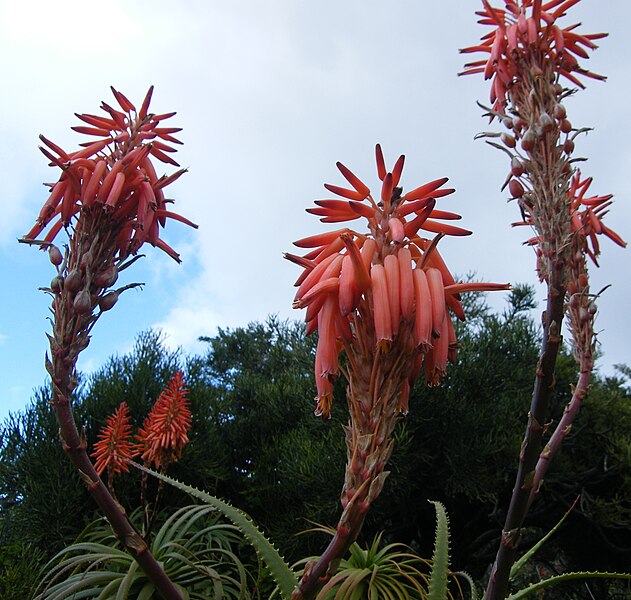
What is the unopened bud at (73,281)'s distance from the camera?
1.45 metres

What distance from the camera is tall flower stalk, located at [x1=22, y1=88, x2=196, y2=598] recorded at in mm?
1325

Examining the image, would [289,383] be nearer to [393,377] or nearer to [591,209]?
[591,209]

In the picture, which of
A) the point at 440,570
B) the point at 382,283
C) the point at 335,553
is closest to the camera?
the point at 335,553

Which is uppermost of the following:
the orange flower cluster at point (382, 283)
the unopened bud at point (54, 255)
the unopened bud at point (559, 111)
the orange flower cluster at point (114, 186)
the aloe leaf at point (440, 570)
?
the unopened bud at point (559, 111)

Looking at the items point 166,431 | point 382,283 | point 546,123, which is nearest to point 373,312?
point 382,283

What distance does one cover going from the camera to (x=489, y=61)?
2197 millimetres

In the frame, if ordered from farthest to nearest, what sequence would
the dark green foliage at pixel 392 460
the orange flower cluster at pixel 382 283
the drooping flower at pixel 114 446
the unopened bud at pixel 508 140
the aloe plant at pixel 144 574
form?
the dark green foliage at pixel 392 460, the drooping flower at pixel 114 446, the aloe plant at pixel 144 574, the unopened bud at pixel 508 140, the orange flower cluster at pixel 382 283

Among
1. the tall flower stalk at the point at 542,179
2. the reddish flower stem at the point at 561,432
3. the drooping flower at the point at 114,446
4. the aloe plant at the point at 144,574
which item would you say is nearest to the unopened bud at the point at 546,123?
the tall flower stalk at the point at 542,179

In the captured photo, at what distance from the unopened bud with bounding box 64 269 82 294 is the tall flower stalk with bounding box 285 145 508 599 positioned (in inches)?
23.9

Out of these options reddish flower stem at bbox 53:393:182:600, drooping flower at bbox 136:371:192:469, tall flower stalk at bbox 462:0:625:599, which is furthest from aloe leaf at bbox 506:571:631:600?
drooping flower at bbox 136:371:192:469

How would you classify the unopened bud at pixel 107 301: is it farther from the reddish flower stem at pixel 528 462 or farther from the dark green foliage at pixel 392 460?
the dark green foliage at pixel 392 460

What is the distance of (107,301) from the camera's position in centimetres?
150

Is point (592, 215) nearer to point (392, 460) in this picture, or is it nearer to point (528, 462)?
point (528, 462)

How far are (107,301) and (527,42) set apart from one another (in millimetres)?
1757
